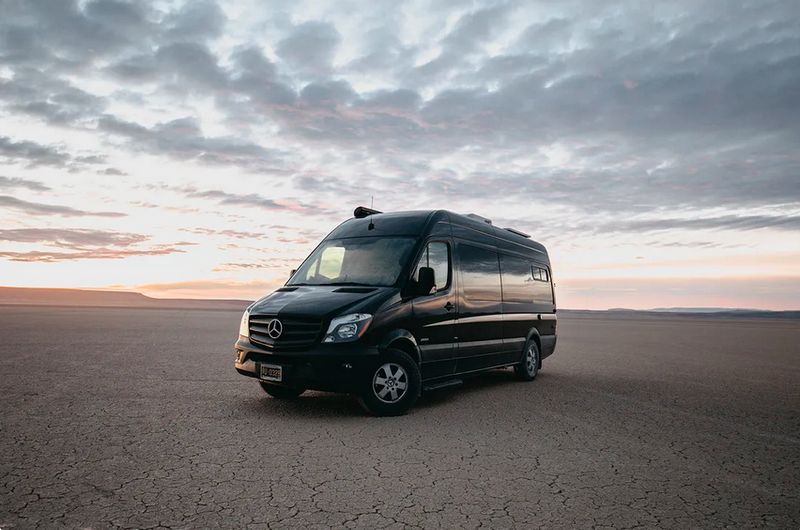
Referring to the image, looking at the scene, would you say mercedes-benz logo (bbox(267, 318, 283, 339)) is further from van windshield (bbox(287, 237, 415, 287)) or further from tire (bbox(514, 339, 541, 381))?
tire (bbox(514, 339, 541, 381))

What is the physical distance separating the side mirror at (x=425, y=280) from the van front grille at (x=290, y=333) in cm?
133

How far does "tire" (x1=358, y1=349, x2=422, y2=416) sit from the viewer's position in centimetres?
683

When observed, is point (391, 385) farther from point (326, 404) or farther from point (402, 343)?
point (326, 404)

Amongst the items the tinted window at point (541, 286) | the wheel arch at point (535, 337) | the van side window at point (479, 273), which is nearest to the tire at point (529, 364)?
the wheel arch at point (535, 337)

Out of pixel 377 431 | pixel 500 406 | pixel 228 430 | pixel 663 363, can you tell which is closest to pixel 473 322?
pixel 500 406

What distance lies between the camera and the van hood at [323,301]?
6.82 metres

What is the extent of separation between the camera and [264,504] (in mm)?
4082

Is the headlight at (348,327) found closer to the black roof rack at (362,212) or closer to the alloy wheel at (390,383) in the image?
the alloy wheel at (390,383)

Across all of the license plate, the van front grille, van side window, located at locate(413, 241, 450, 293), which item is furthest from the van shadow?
van side window, located at locate(413, 241, 450, 293)

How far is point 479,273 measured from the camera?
904cm

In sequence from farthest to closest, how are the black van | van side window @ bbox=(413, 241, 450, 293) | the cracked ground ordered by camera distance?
van side window @ bbox=(413, 241, 450, 293) < the black van < the cracked ground

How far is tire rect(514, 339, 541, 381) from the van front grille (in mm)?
4869

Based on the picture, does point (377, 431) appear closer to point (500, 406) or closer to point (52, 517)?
point (500, 406)

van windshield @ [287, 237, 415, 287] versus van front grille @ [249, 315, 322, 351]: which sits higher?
van windshield @ [287, 237, 415, 287]
